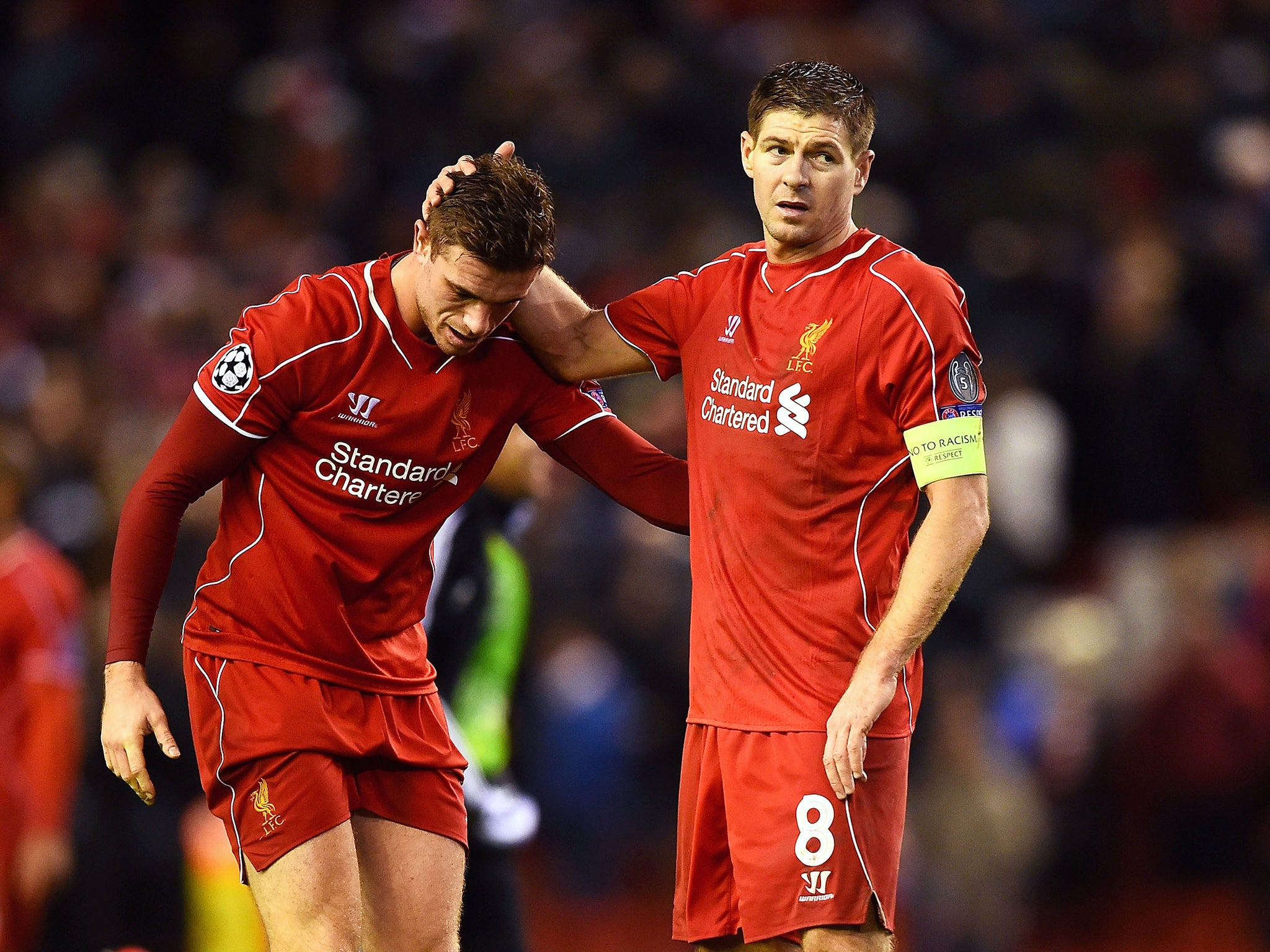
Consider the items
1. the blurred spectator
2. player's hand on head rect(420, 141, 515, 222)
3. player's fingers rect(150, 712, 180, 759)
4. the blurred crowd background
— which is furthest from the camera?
the blurred crowd background

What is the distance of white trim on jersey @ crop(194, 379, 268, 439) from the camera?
3932 mm

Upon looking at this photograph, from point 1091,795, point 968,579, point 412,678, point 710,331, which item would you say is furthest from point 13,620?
point 1091,795

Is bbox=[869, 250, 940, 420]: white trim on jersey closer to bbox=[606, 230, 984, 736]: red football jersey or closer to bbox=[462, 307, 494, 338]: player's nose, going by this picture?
bbox=[606, 230, 984, 736]: red football jersey

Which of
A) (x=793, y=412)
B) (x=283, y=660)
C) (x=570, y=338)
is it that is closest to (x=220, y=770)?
(x=283, y=660)

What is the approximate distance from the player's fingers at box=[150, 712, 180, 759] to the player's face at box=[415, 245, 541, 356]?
3.44ft

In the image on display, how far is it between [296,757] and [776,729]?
1.08 m

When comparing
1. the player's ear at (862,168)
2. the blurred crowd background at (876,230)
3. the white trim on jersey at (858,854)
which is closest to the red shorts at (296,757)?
the white trim on jersey at (858,854)

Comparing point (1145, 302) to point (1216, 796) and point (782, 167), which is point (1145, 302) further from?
point (782, 167)

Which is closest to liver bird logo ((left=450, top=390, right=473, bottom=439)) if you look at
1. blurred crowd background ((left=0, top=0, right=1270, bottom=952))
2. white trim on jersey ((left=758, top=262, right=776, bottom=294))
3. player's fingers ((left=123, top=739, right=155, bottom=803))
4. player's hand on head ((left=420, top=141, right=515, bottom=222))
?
player's hand on head ((left=420, top=141, right=515, bottom=222))

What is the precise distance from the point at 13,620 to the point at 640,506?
11.6 ft

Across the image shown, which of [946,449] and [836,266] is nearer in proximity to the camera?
[946,449]

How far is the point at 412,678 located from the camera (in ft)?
13.9

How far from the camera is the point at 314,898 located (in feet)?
12.6

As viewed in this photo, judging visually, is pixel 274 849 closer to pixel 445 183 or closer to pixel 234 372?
pixel 234 372
